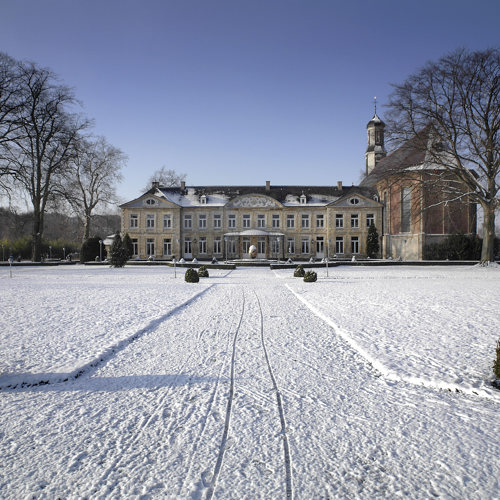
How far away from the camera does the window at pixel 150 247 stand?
4209 centimetres

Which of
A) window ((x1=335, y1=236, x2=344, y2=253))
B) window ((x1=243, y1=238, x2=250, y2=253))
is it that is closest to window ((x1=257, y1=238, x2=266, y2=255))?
window ((x1=243, y1=238, x2=250, y2=253))

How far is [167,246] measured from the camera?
138 feet

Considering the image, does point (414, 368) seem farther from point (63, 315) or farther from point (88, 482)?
point (63, 315)

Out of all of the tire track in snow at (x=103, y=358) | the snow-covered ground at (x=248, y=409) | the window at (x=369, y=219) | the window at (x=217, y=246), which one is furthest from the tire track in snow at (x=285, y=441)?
the window at (x=369, y=219)

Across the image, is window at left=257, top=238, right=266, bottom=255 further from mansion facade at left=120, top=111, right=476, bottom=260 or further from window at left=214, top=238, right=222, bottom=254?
window at left=214, top=238, right=222, bottom=254

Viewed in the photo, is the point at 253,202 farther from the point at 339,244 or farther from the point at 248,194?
the point at 339,244

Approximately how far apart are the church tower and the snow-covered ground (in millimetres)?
45098

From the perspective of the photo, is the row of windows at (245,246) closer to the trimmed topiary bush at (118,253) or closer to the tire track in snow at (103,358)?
the trimmed topiary bush at (118,253)

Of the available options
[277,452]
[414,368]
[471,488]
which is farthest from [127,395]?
[414,368]

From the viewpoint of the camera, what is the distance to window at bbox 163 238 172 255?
41969mm

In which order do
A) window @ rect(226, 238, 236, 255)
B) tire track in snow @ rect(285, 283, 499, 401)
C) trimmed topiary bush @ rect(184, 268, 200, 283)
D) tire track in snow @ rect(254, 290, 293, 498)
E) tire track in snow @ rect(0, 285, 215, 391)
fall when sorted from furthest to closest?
window @ rect(226, 238, 236, 255)
trimmed topiary bush @ rect(184, 268, 200, 283)
tire track in snow @ rect(0, 285, 215, 391)
tire track in snow @ rect(285, 283, 499, 401)
tire track in snow @ rect(254, 290, 293, 498)

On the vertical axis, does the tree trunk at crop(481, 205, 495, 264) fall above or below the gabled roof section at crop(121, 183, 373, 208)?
below

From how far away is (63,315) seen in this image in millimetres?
8328

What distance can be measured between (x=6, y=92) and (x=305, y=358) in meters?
28.1
